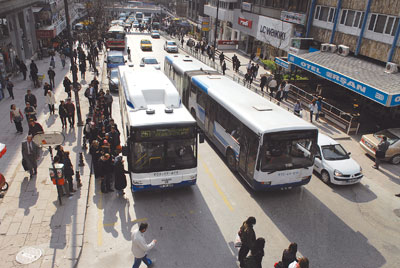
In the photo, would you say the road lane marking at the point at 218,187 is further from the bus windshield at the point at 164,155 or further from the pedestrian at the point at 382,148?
the pedestrian at the point at 382,148

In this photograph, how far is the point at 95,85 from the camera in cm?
1827

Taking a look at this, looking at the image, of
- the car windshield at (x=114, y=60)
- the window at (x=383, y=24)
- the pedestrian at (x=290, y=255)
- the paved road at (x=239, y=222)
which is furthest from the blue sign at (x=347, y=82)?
the car windshield at (x=114, y=60)

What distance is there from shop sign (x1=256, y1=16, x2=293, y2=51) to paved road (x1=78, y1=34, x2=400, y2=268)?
20936mm

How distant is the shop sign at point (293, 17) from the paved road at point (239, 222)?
19816 mm

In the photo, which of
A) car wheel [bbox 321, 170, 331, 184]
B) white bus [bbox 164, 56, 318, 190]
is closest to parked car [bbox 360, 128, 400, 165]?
car wheel [bbox 321, 170, 331, 184]

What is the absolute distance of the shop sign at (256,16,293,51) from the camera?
30266 mm

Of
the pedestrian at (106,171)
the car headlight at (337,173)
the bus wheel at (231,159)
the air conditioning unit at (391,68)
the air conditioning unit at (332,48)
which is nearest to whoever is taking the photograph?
the pedestrian at (106,171)

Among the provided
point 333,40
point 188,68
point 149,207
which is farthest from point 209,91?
point 333,40

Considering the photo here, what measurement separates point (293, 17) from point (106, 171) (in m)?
25.6

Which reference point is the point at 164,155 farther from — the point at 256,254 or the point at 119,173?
the point at 256,254

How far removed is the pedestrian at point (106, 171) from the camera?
401 inches

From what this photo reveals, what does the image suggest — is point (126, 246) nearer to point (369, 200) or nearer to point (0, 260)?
point (0, 260)

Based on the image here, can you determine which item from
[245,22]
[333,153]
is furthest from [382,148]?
[245,22]

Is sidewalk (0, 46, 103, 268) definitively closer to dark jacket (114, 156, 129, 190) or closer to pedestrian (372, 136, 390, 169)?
dark jacket (114, 156, 129, 190)
